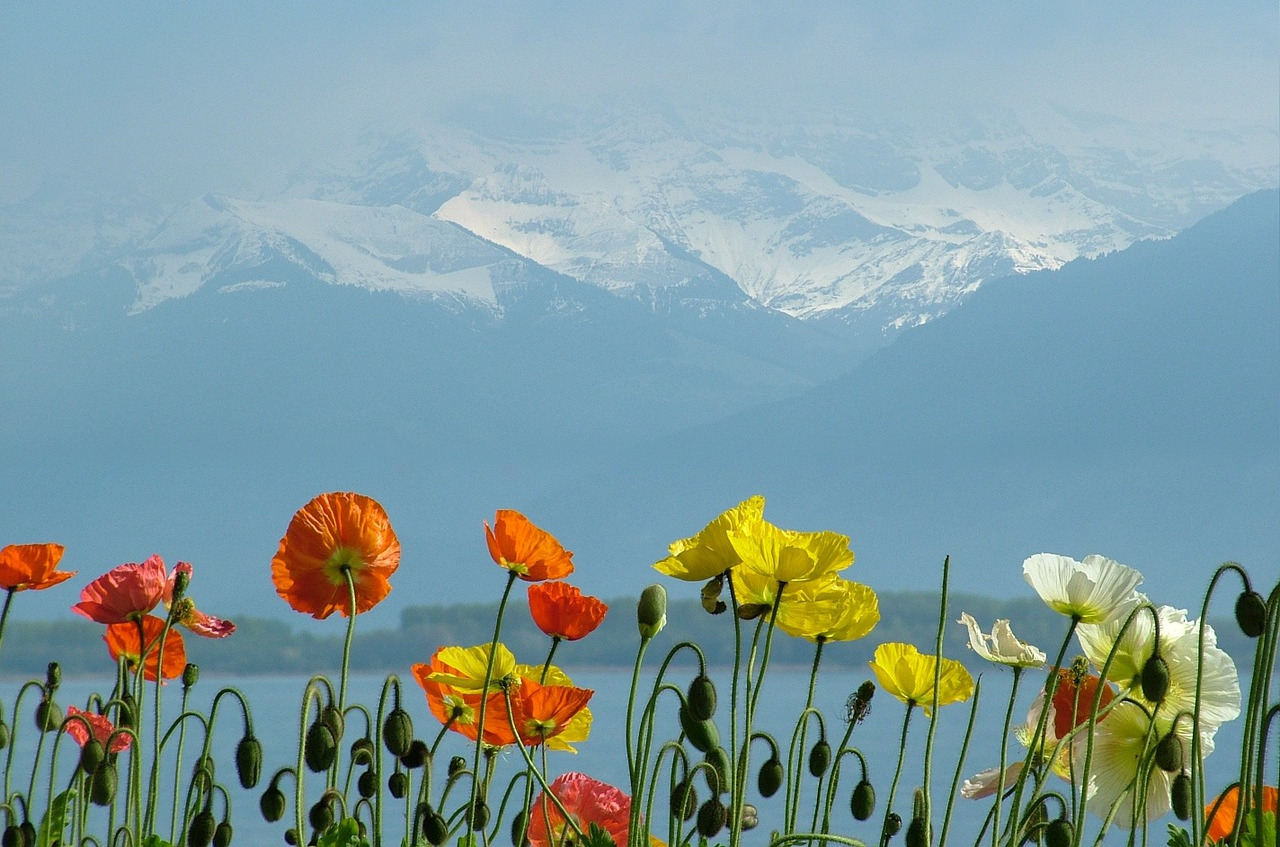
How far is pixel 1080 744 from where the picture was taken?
1.60 meters

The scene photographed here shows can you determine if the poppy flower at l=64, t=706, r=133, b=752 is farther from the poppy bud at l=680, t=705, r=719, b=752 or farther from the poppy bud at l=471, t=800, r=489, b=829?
the poppy bud at l=680, t=705, r=719, b=752

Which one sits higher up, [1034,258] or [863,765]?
[1034,258]

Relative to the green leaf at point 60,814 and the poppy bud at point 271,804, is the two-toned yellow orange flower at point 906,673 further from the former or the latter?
the green leaf at point 60,814

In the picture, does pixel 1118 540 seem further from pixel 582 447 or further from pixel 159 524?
pixel 159 524

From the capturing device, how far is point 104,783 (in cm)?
171

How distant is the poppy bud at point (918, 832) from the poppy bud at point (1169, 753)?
Result: 0.74 ft

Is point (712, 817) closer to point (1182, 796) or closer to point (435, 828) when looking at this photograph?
point (435, 828)

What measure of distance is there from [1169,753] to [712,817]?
46 centimetres

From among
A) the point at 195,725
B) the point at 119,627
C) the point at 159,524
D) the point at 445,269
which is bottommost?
the point at 195,725

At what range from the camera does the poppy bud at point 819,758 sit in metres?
1.69

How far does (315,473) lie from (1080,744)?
611 feet

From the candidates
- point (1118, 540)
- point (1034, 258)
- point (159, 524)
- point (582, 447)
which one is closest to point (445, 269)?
point (582, 447)

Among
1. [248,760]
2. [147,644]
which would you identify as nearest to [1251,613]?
[248,760]

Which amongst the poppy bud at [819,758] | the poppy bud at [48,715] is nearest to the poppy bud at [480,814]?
the poppy bud at [819,758]
